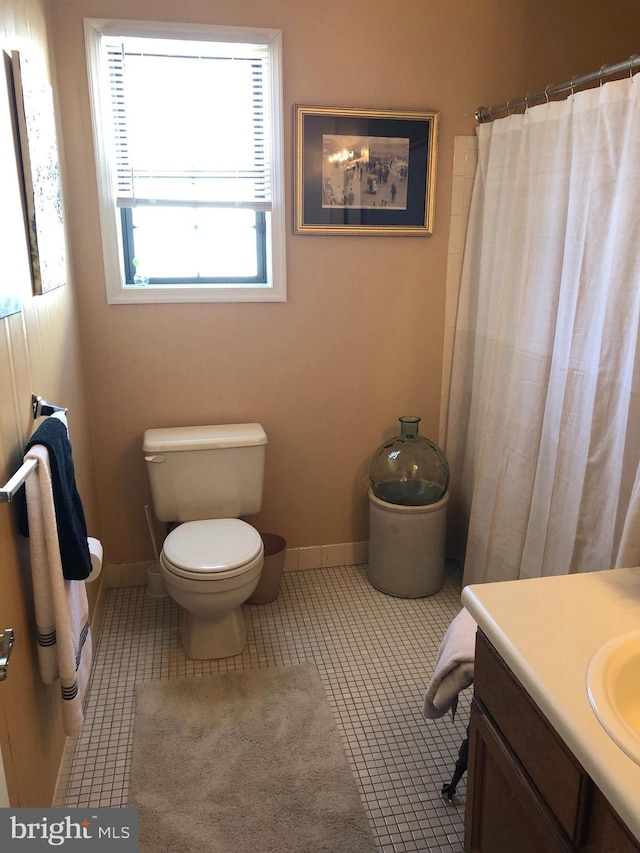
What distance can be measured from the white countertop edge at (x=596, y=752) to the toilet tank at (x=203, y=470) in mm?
1586

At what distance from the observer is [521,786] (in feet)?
3.83

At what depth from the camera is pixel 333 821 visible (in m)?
1.73

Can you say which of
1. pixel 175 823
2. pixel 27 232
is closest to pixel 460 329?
pixel 27 232

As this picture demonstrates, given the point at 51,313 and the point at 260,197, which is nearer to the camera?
the point at 51,313

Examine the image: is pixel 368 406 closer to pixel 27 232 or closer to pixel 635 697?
pixel 27 232

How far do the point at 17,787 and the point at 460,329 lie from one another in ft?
7.33

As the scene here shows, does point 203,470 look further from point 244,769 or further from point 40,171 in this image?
point 40,171

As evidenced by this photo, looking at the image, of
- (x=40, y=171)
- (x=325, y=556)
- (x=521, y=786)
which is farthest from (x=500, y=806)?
(x=40, y=171)

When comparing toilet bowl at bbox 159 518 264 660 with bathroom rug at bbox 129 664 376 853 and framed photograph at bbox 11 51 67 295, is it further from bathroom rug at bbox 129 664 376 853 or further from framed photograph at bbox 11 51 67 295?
framed photograph at bbox 11 51 67 295

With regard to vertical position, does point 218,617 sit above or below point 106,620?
above

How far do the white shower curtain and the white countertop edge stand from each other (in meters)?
0.51

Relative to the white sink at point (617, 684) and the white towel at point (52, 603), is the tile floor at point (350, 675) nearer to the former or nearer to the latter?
the white towel at point (52, 603)

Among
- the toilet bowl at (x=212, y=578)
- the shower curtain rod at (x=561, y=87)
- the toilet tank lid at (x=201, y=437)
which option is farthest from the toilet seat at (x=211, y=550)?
the shower curtain rod at (x=561, y=87)

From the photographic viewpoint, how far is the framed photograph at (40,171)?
169cm
